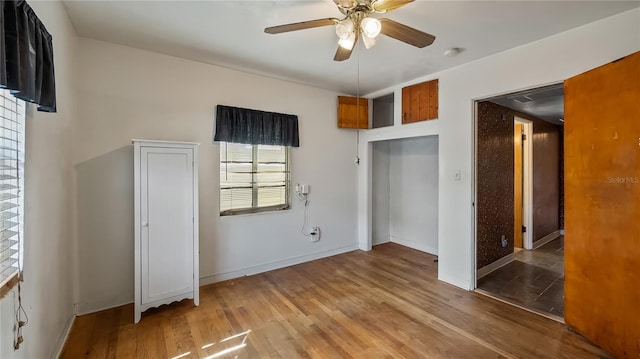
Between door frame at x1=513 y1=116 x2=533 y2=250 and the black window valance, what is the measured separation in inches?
159

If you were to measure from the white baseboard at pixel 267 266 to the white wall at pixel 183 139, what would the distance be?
0.05ft

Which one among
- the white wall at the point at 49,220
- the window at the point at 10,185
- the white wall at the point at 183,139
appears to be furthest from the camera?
the white wall at the point at 183,139

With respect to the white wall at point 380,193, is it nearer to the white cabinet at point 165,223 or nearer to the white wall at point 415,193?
the white wall at point 415,193

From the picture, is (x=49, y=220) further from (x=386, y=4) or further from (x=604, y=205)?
(x=604, y=205)

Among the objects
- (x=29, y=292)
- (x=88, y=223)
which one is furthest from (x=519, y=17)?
(x=88, y=223)

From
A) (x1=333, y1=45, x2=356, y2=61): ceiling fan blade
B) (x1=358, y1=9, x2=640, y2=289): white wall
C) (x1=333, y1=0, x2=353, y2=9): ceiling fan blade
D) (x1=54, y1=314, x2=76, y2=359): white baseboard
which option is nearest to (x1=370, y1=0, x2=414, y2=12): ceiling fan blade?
(x1=333, y1=0, x2=353, y2=9): ceiling fan blade

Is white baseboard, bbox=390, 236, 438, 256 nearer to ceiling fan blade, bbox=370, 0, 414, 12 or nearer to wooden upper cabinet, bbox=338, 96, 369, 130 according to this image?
wooden upper cabinet, bbox=338, 96, 369, 130

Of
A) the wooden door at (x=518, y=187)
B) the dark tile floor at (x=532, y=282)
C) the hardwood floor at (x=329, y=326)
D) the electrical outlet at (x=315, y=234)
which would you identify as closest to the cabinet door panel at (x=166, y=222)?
the hardwood floor at (x=329, y=326)

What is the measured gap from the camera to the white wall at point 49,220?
4.99 ft

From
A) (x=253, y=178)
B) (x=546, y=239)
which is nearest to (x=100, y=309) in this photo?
(x=253, y=178)

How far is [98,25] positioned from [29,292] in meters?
2.23

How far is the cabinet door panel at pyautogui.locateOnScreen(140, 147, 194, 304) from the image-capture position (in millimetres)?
2508

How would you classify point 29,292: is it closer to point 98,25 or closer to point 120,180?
point 120,180

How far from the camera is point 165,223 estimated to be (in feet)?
8.52
